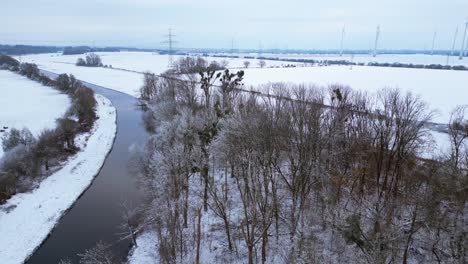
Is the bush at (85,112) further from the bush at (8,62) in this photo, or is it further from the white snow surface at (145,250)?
the bush at (8,62)

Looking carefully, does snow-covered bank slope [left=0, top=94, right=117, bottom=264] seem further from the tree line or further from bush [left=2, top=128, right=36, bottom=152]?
bush [left=2, top=128, right=36, bottom=152]

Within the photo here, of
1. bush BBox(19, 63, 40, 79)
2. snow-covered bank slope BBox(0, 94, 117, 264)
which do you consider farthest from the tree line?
bush BBox(19, 63, 40, 79)

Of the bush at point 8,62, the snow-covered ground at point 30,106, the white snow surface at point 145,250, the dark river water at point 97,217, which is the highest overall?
the bush at point 8,62

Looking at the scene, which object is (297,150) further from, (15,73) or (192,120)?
(15,73)

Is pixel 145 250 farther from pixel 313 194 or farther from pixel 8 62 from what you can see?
pixel 8 62

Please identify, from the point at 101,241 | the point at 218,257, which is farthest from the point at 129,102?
the point at 218,257

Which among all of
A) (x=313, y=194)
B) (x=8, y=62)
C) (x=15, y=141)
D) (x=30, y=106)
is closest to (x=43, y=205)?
(x=15, y=141)

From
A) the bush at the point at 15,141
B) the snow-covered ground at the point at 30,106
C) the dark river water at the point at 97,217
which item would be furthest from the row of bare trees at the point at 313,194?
the snow-covered ground at the point at 30,106
